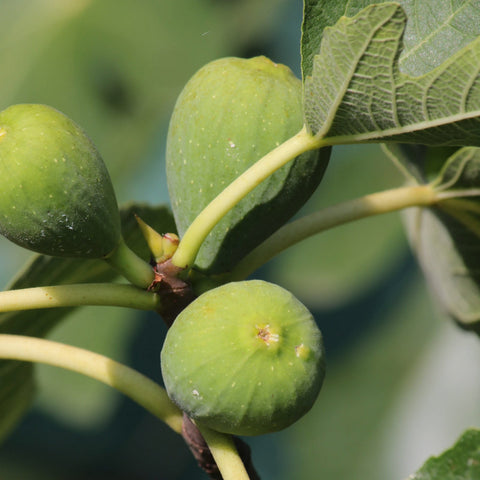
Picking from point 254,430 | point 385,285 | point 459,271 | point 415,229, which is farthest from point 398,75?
point 385,285

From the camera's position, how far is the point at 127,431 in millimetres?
2084

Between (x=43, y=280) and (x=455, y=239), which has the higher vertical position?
(x=43, y=280)

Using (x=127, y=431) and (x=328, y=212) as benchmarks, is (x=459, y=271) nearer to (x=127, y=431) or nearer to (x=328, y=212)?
(x=328, y=212)

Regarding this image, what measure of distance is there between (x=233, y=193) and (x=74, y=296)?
0.23 m

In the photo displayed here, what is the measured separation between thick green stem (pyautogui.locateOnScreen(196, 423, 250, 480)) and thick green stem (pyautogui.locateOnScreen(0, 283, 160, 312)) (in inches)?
6.9

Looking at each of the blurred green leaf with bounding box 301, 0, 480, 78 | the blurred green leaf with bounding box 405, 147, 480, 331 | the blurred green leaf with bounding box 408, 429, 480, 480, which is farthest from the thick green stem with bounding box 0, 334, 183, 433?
the blurred green leaf with bounding box 405, 147, 480, 331

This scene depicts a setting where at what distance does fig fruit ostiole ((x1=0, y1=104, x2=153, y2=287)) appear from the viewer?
Answer: 85 cm

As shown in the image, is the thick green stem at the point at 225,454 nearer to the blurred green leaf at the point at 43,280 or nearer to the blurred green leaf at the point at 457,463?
the blurred green leaf at the point at 457,463

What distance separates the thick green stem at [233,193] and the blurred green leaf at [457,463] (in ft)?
1.18

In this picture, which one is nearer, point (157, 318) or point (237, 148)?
point (237, 148)

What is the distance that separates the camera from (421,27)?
100cm

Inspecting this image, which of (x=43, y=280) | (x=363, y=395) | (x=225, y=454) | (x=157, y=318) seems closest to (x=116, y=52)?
(x=157, y=318)

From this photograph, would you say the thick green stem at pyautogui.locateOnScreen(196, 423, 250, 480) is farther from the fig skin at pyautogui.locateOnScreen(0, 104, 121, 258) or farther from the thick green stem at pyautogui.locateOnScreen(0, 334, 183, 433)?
the fig skin at pyautogui.locateOnScreen(0, 104, 121, 258)

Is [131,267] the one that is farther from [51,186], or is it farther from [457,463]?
[457,463]
